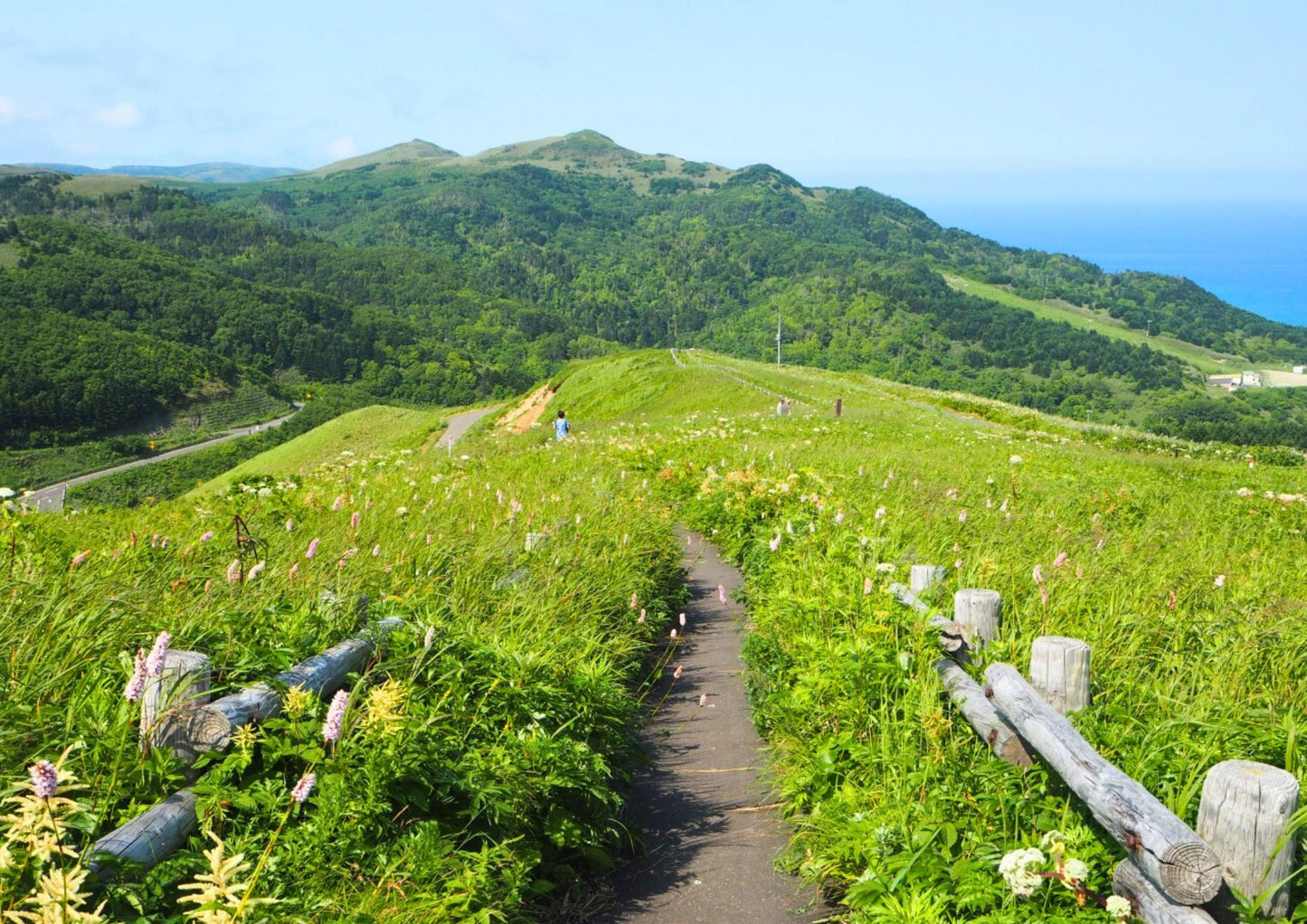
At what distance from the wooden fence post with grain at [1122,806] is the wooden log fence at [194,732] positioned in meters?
3.32

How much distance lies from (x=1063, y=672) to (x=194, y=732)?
3.95m

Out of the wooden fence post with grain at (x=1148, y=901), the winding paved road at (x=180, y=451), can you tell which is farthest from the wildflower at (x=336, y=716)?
the winding paved road at (x=180, y=451)

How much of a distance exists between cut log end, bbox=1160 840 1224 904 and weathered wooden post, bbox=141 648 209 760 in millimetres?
3600

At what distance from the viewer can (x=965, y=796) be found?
435cm

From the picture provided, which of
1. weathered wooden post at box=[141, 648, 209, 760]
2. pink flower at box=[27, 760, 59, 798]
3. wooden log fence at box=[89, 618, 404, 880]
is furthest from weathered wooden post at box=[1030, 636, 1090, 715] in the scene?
pink flower at box=[27, 760, 59, 798]

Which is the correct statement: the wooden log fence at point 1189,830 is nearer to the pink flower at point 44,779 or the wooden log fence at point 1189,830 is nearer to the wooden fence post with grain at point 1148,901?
the wooden fence post with grain at point 1148,901

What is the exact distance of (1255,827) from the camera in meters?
3.16

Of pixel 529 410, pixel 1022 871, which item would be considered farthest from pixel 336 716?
pixel 529 410

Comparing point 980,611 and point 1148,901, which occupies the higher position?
point 980,611

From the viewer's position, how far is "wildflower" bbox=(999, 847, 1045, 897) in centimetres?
346

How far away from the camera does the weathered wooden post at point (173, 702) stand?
11.6 ft

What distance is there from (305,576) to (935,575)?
4381 millimetres

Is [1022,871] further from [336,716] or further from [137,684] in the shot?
[137,684]

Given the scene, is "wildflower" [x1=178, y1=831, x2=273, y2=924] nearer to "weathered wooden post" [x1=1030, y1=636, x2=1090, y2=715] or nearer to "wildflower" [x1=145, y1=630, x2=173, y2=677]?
"wildflower" [x1=145, y1=630, x2=173, y2=677]
